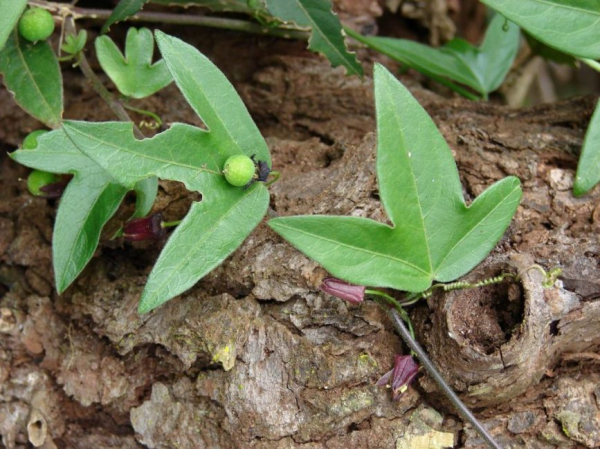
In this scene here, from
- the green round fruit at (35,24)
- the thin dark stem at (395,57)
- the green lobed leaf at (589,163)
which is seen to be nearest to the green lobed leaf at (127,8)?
the green round fruit at (35,24)

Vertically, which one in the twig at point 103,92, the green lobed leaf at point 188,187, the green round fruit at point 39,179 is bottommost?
the green round fruit at point 39,179

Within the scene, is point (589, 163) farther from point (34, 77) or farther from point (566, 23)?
point (34, 77)

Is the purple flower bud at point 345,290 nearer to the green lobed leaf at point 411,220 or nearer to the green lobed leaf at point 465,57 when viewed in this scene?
the green lobed leaf at point 411,220

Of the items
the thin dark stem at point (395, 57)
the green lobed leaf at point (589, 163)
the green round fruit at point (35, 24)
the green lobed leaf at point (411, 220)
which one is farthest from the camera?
the thin dark stem at point (395, 57)

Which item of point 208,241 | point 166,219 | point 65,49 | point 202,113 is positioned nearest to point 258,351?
point 208,241

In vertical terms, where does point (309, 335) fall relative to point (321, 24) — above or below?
below

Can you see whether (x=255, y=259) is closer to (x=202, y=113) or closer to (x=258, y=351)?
(x=258, y=351)

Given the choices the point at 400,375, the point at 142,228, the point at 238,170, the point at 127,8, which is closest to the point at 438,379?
the point at 400,375

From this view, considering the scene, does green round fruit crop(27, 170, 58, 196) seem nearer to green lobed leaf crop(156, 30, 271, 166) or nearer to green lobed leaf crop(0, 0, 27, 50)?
green lobed leaf crop(0, 0, 27, 50)
